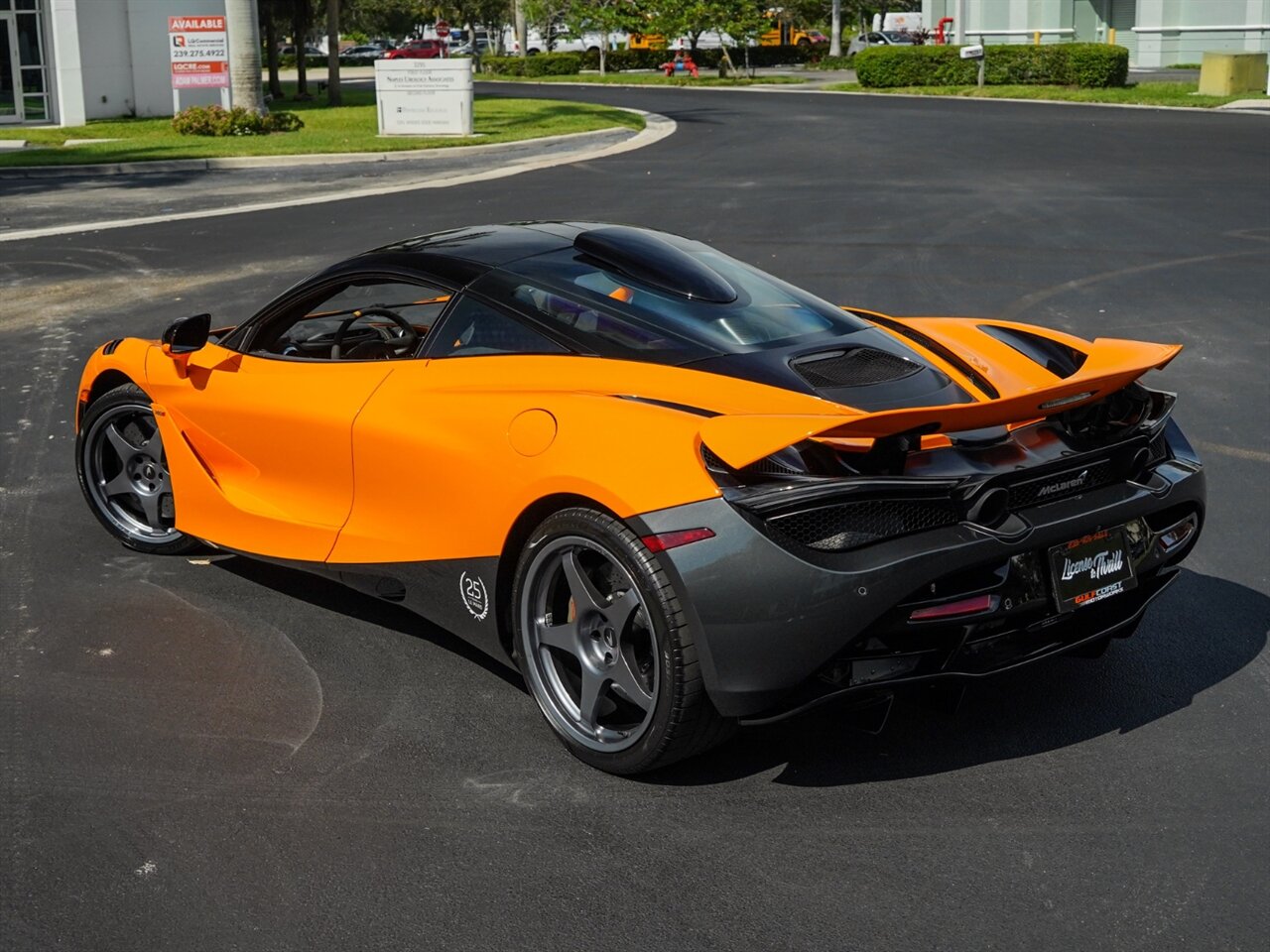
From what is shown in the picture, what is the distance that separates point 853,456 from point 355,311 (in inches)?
101

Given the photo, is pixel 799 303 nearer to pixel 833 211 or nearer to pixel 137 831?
pixel 137 831

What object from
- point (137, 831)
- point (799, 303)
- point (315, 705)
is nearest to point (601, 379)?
point (799, 303)

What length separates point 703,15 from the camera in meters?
60.3

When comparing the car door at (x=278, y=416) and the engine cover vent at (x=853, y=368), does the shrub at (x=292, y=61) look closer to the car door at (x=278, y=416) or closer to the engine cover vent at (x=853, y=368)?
the car door at (x=278, y=416)

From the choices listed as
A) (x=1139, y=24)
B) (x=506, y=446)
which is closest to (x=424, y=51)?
(x=1139, y=24)

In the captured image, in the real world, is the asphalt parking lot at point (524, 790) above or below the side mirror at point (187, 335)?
below

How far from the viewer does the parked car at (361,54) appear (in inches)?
3401

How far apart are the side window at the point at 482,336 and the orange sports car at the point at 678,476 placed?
1 cm

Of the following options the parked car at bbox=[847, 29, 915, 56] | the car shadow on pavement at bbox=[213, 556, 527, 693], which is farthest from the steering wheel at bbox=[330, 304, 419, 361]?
the parked car at bbox=[847, 29, 915, 56]

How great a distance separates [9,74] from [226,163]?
1483cm

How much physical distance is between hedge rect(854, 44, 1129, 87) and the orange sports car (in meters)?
39.6

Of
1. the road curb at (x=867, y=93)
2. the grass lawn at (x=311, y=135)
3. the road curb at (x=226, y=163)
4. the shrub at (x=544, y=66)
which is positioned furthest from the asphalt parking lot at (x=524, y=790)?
the shrub at (x=544, y=66)

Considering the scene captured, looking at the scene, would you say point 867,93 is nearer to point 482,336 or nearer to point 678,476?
point 482,336

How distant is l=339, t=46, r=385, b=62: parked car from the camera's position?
86387 mm
